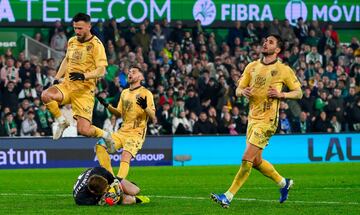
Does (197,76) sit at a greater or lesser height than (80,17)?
lesser

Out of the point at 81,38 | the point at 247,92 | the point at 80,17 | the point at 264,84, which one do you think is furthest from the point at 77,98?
the point at 264,84

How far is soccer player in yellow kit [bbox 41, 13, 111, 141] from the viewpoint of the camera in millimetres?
18875

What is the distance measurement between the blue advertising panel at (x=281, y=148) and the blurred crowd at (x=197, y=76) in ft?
2.71

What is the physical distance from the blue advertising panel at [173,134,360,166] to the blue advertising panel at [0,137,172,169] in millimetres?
696

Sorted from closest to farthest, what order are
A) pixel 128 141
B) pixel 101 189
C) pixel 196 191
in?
pixel 101 189
pixel 128 141
pixel 196 191

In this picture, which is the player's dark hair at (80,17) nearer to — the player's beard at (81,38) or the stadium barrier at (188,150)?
the player's beard at (81,38)

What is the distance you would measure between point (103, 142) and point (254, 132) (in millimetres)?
3842

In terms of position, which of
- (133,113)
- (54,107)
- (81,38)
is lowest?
(133,113)

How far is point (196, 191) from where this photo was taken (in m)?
20.7

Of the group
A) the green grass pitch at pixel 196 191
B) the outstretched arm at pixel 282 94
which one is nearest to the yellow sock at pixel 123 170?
the green grass pitch at pixel 196 191

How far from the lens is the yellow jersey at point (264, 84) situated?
17281mm

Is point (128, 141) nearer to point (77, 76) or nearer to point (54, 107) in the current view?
point (54, 107)

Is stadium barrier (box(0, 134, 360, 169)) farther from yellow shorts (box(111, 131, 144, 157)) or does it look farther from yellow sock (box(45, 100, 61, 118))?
yellow sock (box(45, 100, 61, 118))

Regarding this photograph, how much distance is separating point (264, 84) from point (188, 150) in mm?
14651
